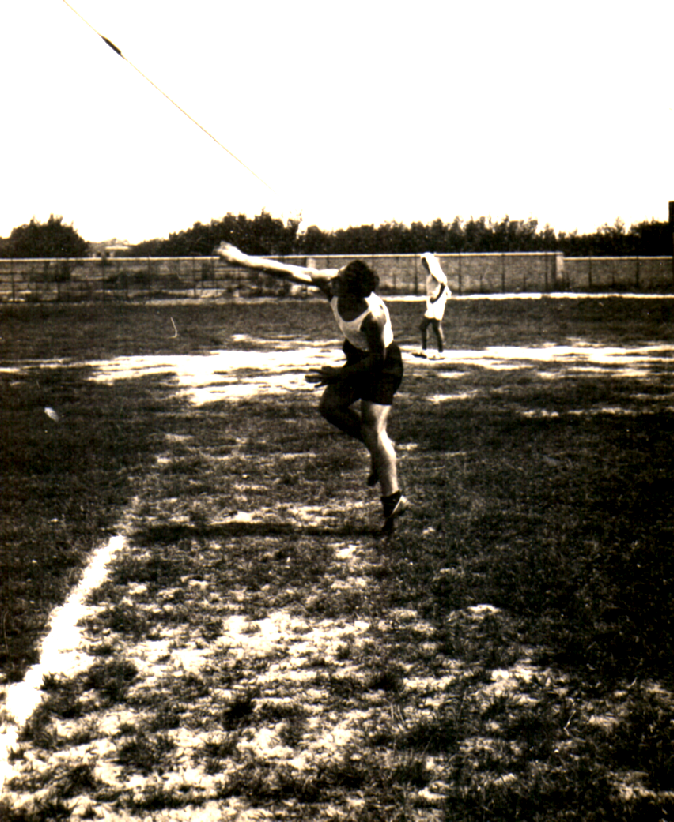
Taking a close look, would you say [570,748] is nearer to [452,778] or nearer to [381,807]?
[452,778]

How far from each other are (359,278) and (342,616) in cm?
220

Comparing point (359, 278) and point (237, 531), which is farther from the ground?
point (359, 278)

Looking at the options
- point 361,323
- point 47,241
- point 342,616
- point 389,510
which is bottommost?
point 342,616

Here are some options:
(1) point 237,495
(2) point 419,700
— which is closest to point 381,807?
(2) point 419,700

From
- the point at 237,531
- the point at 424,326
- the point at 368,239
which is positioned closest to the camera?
the point at 237,531

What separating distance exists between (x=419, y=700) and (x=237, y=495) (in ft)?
11.1

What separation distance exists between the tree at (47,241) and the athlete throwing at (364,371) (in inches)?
1472

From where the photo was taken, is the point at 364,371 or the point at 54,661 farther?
the point at 364,371

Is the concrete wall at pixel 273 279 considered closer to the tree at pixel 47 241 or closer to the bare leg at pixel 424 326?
the tree at pixel 47 241

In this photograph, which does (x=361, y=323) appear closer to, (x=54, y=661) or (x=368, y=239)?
(x=54, y=661)

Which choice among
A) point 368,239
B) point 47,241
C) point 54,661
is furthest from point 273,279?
point 54,661

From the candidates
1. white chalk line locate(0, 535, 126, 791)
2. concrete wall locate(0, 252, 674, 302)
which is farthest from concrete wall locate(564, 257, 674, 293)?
white chalk line locate(0, 535, 126, 791)

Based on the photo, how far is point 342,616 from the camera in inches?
174

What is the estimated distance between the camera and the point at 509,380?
12500mm
